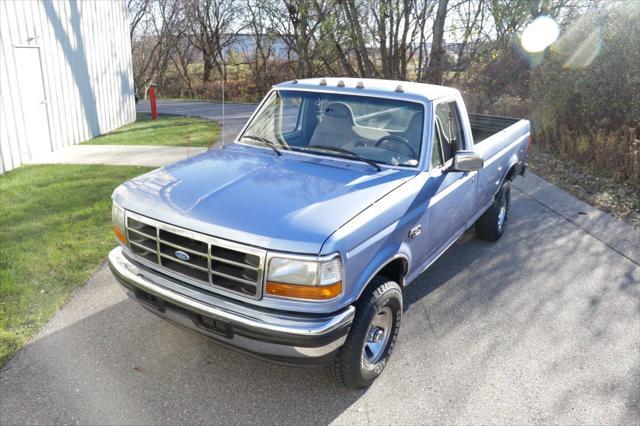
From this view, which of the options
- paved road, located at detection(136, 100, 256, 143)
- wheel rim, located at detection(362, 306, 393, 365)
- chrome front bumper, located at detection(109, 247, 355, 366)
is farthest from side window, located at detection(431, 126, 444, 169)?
paved road, located at detection(136, 100, 256, 143)

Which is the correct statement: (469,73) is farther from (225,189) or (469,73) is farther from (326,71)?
(225,189)

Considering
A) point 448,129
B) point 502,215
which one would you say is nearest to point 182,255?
point 448,129

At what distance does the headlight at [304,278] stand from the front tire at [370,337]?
42cm

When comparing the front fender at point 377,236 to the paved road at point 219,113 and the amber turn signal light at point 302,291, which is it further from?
the paved road at point 219,113

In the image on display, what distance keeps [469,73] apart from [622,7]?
661cm

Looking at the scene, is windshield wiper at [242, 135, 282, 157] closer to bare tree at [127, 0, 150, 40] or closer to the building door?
the building door

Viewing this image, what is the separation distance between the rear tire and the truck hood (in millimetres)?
2536

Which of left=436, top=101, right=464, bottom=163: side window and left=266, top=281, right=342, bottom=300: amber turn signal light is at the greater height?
left=436, top=101, right=464, bottom=163: side window

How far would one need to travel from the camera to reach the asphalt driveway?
123 inches

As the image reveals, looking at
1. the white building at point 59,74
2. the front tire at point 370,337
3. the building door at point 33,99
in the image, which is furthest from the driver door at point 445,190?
the building door at point 33,99

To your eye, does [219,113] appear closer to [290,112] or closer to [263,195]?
[290,112]

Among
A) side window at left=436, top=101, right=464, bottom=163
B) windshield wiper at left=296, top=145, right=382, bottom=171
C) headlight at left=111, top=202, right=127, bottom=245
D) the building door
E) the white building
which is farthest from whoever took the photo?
→ the building door

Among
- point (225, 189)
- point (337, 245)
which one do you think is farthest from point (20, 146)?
point (337, 245)

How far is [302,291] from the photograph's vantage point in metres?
2.76
